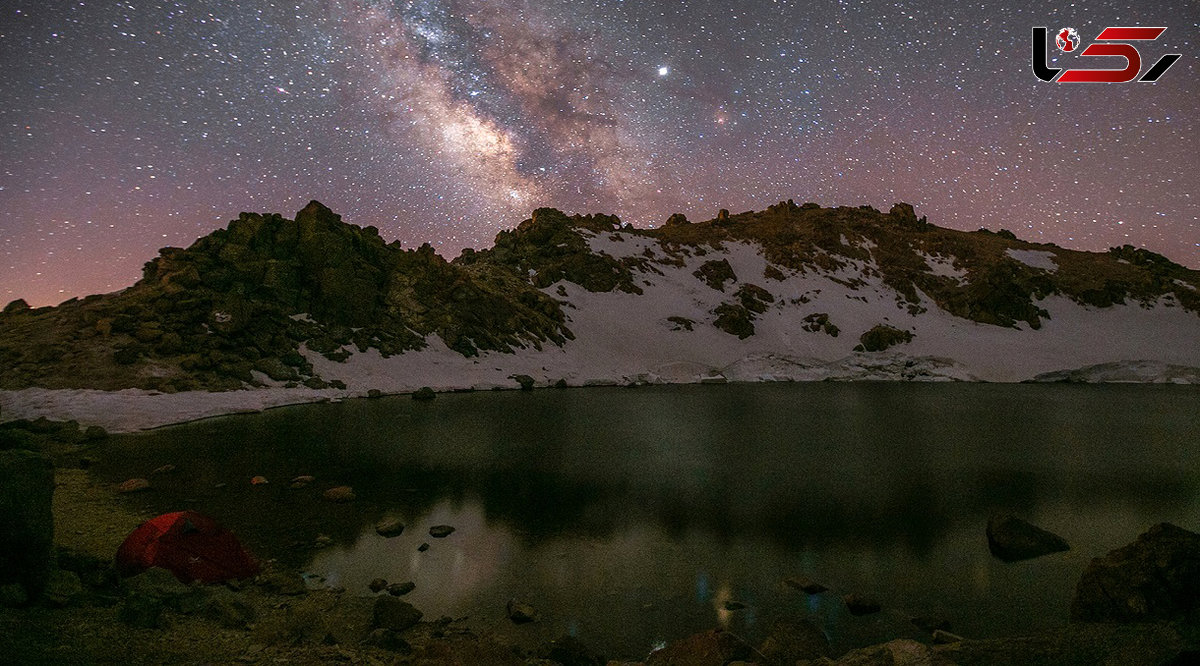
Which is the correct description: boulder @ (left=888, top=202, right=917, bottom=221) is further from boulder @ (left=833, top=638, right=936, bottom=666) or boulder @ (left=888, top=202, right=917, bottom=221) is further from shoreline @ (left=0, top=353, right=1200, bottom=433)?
boulder @ (left=833, top=638, right=936, bottom=666)

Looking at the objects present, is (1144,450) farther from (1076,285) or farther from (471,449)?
(1076,285)

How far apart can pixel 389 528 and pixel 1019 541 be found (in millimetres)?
12391

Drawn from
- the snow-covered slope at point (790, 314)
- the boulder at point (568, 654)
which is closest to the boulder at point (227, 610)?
the boulder at point (568, 654)

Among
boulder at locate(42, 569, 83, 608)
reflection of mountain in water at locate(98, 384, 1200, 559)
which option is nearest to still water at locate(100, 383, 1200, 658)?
reflection of mountain in water at locate(98, 384, 1200, 559)

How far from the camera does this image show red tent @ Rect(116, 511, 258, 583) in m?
7.18

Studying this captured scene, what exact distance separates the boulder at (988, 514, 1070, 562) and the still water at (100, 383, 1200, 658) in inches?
15.7

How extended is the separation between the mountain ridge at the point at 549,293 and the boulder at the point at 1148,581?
34.9 m

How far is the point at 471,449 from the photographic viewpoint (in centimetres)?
1856

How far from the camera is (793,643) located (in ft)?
20.5

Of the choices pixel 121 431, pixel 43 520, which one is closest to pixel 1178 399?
pixel 43 520

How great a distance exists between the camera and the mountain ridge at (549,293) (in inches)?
1197

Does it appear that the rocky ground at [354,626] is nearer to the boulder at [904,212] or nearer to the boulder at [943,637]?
the boulder at [943,637]

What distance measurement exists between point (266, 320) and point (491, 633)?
37549mm

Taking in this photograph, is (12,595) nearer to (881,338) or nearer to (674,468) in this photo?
(674,468)
